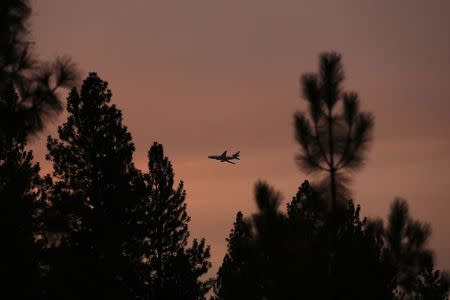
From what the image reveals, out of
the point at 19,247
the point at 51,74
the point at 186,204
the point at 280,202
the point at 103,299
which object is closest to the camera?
the point at 280,202

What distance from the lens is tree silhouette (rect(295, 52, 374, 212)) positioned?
12.7m

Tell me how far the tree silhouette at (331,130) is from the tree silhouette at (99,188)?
77.3 ft

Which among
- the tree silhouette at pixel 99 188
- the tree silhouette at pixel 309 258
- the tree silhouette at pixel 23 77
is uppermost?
the tree silhouette at pixel 99 188

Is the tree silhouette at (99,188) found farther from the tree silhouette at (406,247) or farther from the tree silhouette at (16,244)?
the tree silhouette at (406,247)

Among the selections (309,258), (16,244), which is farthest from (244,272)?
(16,244)

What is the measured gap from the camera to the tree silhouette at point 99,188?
3553 cm

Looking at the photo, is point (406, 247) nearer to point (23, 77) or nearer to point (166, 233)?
point (23, 77)

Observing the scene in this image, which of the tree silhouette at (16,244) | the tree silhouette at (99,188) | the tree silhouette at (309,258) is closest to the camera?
the tree silhouette at (309,258)

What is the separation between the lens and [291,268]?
12.6 m

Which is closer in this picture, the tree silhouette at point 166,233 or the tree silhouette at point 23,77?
the tree silhouette at point 23,77

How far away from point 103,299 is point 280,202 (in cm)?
2341

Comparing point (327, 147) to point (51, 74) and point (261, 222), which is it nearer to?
point (261, 222)

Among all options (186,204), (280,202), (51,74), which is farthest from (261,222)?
(186,204)

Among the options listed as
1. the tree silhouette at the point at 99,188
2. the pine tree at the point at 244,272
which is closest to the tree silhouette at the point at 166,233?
the tree silhouette at the point at 99,188
